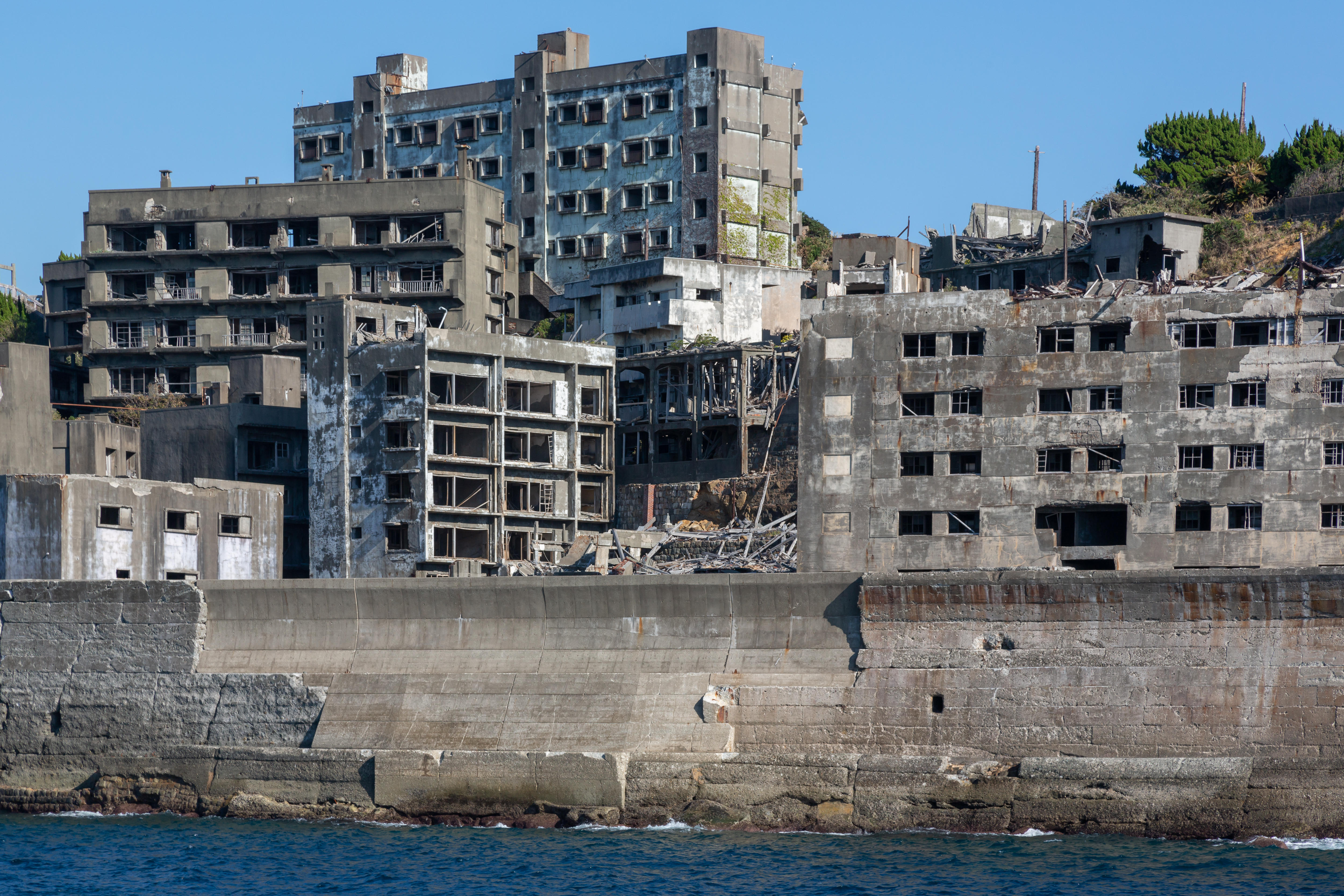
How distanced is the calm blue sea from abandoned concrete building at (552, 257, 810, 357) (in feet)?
136

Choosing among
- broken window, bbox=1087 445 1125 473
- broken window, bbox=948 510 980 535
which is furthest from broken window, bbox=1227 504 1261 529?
broken window, bbox=948 510 980 535

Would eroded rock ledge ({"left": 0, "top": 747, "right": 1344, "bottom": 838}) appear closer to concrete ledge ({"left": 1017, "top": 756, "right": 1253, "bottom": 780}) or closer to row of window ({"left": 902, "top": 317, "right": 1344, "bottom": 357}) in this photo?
concrete ledge ({"left": 1017, "top": 756, "right": 1253, "bottom": 780})

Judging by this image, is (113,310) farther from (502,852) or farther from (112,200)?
(502,852)

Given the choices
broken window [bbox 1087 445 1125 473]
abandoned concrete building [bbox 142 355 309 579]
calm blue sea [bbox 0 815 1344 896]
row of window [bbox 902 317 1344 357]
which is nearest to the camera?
calm blue sea [bbox 0 815 1344 896]

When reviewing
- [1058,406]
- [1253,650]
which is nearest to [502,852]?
[1253,650]

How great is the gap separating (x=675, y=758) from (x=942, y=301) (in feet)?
68.8

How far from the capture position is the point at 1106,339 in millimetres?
56156

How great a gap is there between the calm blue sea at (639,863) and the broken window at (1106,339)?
2051 cm

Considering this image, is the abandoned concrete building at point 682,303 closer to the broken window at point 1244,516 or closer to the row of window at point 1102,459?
the row of window at point 1102,459

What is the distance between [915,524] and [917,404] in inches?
157

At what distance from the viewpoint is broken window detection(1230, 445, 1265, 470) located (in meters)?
54.0

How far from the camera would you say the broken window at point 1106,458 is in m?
55.3

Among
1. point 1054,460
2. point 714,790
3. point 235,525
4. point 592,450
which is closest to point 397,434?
point 235,525

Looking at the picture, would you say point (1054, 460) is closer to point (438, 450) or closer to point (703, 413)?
point (703, 413)
